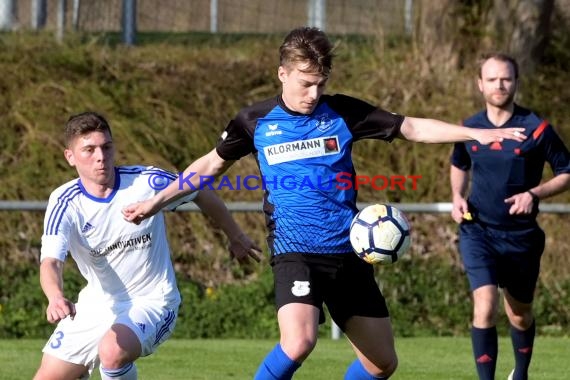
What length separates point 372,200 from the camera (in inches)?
469

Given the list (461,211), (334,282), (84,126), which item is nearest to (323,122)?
(334,282)

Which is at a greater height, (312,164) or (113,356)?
(312,164)

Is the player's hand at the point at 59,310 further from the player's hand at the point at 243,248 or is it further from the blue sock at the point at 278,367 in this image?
the player's hand at the point at 243,248

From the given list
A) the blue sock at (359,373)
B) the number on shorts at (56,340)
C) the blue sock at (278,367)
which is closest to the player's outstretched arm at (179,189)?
the number on shorts at (56,340)

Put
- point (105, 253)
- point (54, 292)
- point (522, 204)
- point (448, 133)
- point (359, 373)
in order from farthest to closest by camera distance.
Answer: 1. point (522, 204)
2. point (105, 253)
3. point (359, 373)
4. point (448, 133)
5. point (54, 292)

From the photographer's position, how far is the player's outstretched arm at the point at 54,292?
5035 millimetres

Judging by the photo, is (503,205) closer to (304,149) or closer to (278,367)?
(304,149)

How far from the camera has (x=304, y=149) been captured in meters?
5.59

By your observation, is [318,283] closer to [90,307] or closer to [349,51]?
[90,307]

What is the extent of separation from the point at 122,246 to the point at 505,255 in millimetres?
2643

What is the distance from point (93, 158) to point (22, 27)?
849cm

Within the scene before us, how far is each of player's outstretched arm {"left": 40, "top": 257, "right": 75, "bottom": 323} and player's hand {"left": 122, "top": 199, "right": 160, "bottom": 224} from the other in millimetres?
403

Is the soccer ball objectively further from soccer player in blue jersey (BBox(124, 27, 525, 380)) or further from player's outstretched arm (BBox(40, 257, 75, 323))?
player's outstretched arm (BBox(40, 257, 75, 323))

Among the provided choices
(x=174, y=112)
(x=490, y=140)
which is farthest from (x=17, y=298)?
(x=490, y=140)
